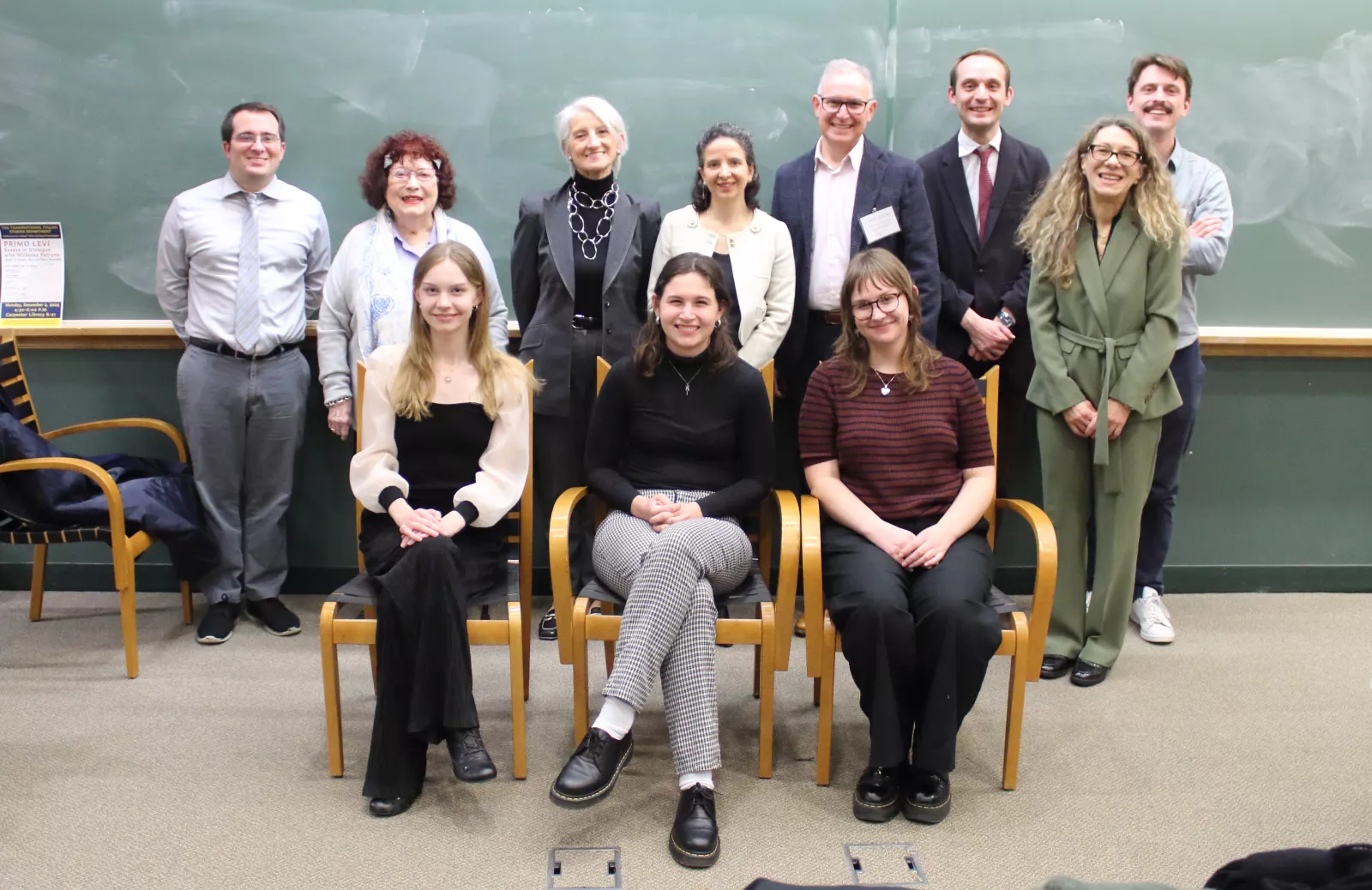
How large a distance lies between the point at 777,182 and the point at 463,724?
1.84 metres

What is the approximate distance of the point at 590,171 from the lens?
127 inches

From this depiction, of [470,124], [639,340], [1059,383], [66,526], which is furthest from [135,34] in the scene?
[1059,383]

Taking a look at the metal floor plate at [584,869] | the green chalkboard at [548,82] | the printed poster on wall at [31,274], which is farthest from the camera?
the printed poster on wall at [31,274]

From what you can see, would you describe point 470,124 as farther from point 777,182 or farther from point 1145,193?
point 1145,193

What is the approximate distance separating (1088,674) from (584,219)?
75.5 inches

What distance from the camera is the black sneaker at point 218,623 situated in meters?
3.46

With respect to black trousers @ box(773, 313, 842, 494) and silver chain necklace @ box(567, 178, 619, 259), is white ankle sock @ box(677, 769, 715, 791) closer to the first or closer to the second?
black trousers @ box(773, 313, 842, 494)

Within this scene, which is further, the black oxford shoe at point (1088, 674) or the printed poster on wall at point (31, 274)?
the printed poster on wall at point (31, 274)

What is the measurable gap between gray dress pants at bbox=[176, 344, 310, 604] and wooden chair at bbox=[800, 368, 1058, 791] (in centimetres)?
181

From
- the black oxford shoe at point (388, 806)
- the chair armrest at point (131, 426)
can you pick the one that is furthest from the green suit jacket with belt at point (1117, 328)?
the chair armrest at point (131, 426)

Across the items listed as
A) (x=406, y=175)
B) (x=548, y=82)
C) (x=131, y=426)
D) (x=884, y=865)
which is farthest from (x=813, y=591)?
(x=131, y=426)

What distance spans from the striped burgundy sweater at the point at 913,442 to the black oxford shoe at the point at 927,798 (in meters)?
0.59

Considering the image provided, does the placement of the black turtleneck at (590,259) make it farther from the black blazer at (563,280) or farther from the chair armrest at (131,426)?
the chair armrest at (131,426)

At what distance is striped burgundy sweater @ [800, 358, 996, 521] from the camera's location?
267 cm
